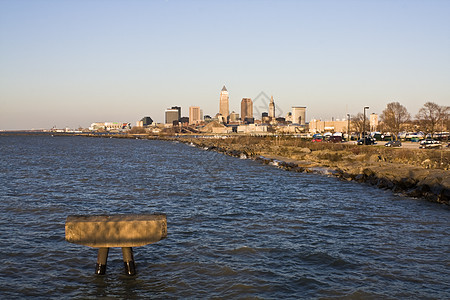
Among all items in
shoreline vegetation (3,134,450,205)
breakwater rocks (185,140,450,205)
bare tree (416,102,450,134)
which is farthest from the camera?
bare tree (416,102,450,134)

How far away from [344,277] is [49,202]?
17.9 metres

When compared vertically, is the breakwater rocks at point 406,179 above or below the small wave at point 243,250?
above

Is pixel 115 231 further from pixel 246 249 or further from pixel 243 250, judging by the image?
pixel 246 249

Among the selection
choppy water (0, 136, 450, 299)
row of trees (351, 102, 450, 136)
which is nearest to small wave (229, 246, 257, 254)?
choppy water (0, 136, 450, 299)

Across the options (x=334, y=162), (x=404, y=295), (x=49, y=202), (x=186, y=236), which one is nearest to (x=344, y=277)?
(x=404, y=295)

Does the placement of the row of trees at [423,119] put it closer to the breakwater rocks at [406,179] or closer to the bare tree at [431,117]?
the bare tree at [431,117]

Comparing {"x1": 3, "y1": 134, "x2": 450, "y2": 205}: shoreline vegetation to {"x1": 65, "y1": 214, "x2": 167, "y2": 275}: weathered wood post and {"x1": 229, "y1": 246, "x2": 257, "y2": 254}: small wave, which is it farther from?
{"x1": 65, "y1": 214, "x2": 167, "y2": 275}: weathered wood post

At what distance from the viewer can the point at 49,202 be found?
2361 cm

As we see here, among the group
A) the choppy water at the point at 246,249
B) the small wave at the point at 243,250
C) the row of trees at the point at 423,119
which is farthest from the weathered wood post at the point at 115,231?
the row of trees at the point at 423,119

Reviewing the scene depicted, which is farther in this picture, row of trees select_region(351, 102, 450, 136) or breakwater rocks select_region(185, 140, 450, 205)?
row of trees select_region(351, 102, 450, 136)

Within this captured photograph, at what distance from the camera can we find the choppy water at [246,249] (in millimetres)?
10797

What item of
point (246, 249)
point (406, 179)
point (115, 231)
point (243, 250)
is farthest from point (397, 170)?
point (115, 231)

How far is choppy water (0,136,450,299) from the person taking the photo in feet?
35.4

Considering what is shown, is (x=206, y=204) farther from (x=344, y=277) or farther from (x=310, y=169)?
(x=310, y=169)
